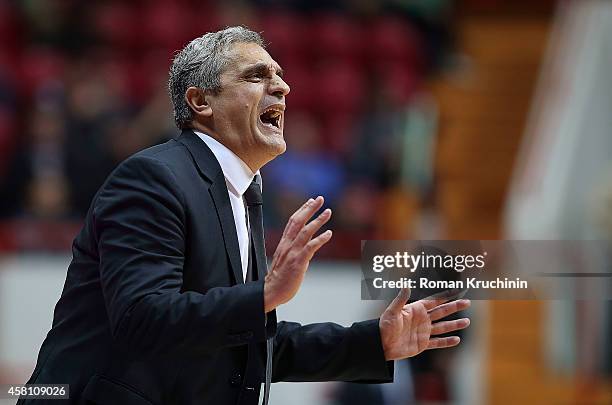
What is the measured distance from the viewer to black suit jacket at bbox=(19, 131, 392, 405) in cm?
244

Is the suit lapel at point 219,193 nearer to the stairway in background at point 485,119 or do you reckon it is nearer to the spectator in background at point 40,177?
the spectator in background at point 40,177

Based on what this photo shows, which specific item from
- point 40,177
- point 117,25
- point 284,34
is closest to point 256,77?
point 40,177

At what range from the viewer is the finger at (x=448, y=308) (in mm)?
2818

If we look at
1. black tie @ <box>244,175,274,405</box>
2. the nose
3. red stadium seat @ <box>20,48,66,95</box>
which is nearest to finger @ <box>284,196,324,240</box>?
black tie @ <box>244,175,274,405</box>

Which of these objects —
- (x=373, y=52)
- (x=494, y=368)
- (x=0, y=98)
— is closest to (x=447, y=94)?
(x=373, y=52)

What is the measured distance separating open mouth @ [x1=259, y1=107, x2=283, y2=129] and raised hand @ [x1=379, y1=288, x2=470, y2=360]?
1.69 feet

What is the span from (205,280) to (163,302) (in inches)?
9.4

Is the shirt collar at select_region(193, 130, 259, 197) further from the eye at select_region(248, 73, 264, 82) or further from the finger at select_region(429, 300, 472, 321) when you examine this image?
the finger at select_region(429, 300, 472, 321)

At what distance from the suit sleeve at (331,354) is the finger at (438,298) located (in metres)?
0.13

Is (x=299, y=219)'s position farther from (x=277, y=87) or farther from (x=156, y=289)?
(x=277, y=87)

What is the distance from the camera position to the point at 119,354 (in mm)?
2639

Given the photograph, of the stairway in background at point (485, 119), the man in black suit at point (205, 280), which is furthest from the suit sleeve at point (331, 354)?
the stairway in background at point (485, 119)

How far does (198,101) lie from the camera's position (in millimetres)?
2852

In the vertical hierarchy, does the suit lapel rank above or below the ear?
below
